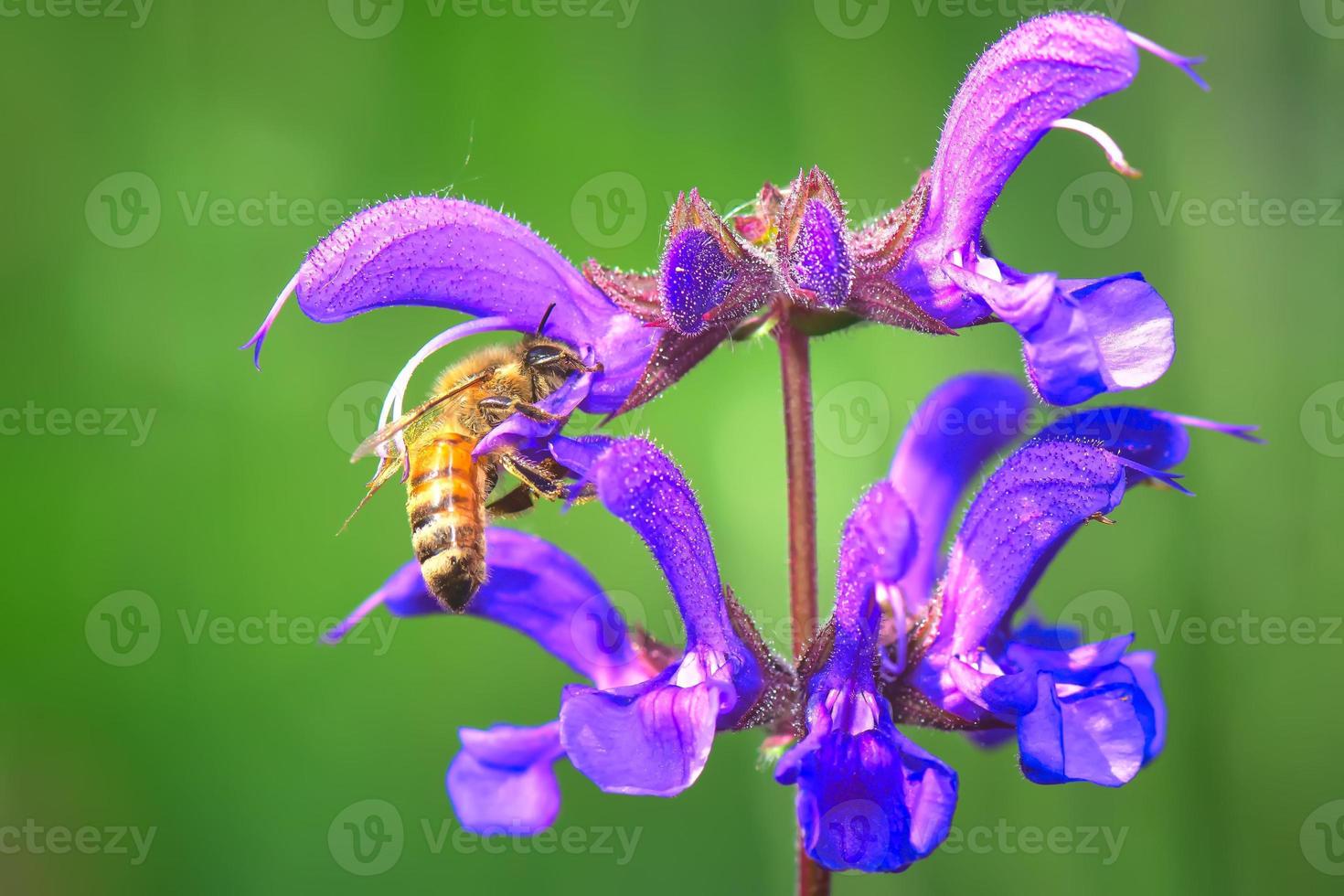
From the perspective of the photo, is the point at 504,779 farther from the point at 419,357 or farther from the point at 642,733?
the point at 419,357

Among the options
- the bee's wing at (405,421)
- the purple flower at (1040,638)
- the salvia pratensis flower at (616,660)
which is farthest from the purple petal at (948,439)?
the bee's wing at (405,421)

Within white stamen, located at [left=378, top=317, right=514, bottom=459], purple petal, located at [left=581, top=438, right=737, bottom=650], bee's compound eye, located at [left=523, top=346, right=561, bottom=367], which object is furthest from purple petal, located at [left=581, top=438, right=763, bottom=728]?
white stamen, located at [left=378, top=317, right=514, bottom=459]

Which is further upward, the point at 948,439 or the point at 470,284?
the point at 470,284

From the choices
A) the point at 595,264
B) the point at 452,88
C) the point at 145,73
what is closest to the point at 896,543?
the point at 595,264

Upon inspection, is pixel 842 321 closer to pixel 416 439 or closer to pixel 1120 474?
pixel 1120 474

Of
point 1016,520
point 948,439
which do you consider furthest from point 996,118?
A: point 948,439
